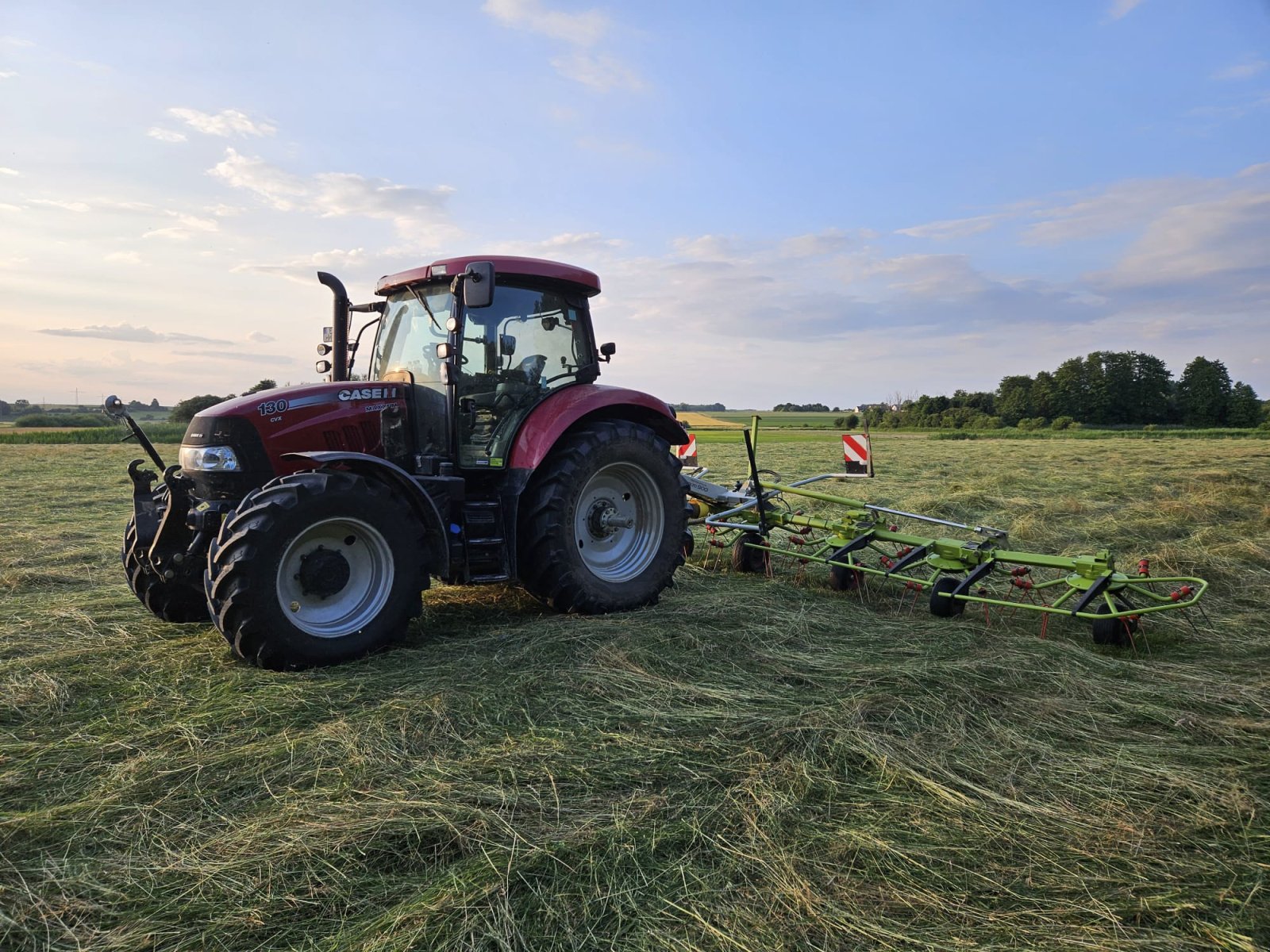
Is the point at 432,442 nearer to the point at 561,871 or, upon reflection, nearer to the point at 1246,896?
the point at 561,871

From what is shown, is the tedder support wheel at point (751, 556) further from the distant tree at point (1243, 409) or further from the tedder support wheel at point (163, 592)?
the distant tree at point (1243, 409)

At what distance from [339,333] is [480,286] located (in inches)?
66.6

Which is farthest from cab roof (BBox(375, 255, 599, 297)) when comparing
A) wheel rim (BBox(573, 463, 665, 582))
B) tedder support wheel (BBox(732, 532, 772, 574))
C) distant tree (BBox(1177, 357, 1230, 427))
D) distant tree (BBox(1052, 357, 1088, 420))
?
distant tree (BBox(1177, 357, 1230, 427))

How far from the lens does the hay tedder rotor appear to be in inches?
191

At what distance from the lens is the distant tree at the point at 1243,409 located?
143 ft

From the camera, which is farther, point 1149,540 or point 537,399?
point 1149,540

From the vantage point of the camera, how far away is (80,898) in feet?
7.39

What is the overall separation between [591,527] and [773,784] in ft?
9.92

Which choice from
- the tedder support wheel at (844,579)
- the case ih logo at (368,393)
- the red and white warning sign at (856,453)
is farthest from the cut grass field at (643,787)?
the red and white warning sign at (856,453)

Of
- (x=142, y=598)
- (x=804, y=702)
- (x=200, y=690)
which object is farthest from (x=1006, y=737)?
(x=142, y=598)

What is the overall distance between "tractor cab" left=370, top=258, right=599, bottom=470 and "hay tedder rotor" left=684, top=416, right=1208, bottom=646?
6.84 feet

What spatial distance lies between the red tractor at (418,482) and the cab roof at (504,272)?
0.05 ft

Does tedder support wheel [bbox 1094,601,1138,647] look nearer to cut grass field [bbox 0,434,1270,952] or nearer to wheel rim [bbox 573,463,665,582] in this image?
cut grass field [bbox 0,434,1270,952]

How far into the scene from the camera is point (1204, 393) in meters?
46.4
